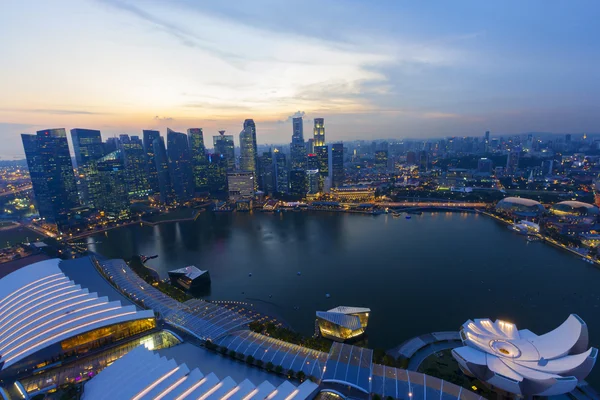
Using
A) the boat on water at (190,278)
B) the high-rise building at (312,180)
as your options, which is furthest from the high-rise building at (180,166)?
the boat on water at (190,278)

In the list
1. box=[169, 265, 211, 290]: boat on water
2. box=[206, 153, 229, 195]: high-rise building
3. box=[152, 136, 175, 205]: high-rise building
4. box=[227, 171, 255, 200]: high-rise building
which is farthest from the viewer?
A: box=[206, 153, 229, 195]: high-rise building

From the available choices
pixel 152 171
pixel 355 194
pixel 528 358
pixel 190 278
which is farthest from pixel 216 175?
pixel 528 358

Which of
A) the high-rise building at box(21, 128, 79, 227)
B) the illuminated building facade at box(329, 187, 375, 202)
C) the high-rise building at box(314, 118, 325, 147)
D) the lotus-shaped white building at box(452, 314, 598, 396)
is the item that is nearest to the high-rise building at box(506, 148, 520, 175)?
the illuminated building facade at box(329, 187, 375, 202)

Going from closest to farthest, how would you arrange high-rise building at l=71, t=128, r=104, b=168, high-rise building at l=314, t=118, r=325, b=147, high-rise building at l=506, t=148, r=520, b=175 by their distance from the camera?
high-rise building at l=71, t=128, r=104, b=168 < high-rise building at l=506, t=148, r=520, b=175 < high-rise building at l=314, t=118, r=325, b=147

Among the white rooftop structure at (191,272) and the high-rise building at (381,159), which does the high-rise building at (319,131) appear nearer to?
the high-rise building at (381,159)

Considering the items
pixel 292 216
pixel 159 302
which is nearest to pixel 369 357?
Answer: pixel 159 302

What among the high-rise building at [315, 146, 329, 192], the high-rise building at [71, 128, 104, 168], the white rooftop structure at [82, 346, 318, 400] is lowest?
the white rooftop structure at [82, 346, 318, 400]

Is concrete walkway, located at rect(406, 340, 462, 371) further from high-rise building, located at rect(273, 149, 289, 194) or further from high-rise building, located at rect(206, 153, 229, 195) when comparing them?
high-rise building, located at rect(206, 153, 229, 195)

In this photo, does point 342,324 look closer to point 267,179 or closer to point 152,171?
point 267,179
